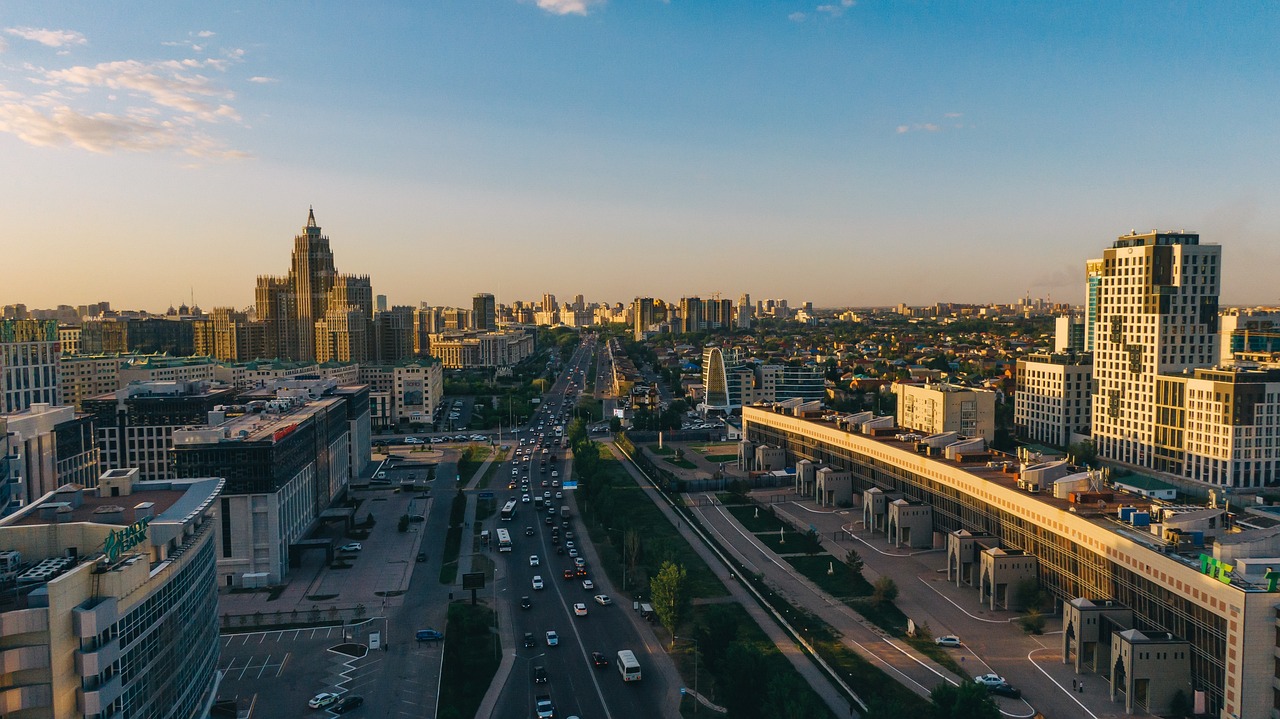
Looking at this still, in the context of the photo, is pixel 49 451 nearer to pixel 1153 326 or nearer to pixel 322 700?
pixel 322 700

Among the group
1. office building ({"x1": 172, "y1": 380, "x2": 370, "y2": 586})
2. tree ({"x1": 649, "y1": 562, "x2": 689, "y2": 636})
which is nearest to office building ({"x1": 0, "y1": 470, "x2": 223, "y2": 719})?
office building ({"x1": 172, "y1": 380, "x2": 370, "y2": 586})

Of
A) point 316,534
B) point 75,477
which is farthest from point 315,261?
point 316,534

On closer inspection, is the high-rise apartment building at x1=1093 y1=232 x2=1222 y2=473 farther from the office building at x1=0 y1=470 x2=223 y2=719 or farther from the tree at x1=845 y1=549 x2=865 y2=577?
the office building at x1=0 y1=470 x2=223 y2=719

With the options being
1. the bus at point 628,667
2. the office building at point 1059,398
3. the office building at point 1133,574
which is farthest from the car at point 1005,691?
the office building at point 1059,398

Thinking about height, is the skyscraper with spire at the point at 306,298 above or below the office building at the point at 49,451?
above

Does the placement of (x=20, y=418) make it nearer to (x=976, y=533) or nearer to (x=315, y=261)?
(x=976, y=533)

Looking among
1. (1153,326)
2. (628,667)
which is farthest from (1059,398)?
(628,667)

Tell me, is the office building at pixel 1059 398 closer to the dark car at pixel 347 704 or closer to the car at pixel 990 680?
the car at pixel 990 680
